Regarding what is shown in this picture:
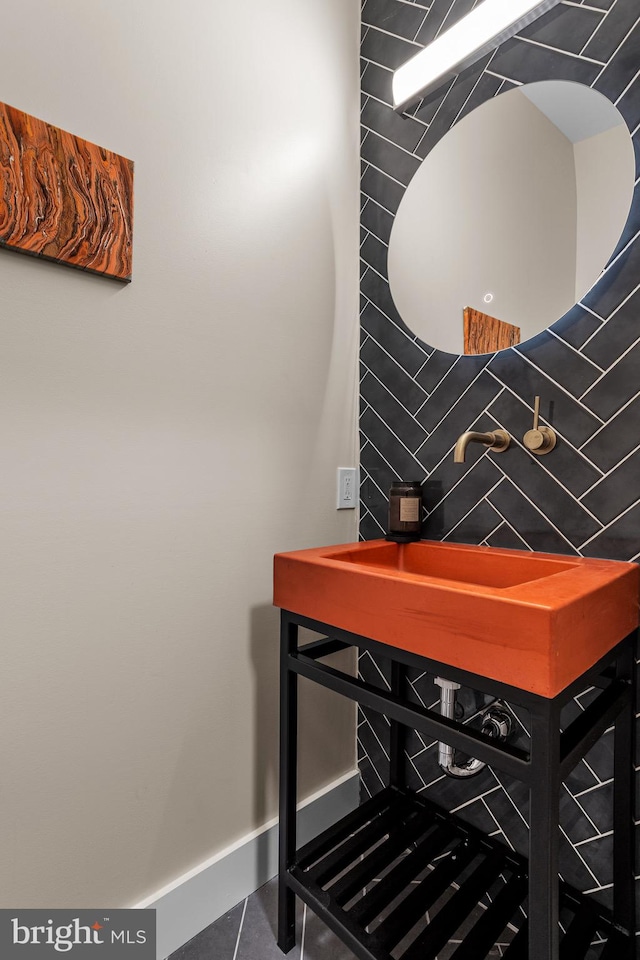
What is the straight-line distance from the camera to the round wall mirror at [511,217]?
3.21ft

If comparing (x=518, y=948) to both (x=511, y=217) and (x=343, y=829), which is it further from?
(x=511, y=217)

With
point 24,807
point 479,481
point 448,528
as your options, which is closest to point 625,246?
point 479,481

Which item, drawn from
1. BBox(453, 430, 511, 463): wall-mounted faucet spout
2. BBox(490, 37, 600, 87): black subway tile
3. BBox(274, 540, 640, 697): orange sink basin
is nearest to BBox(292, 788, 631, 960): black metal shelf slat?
BBox(274, 540, 640, 697): orange sink basin

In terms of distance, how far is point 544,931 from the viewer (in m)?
0.64

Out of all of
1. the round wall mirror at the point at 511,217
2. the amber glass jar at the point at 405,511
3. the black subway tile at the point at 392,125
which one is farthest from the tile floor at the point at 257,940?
the black subway tile at the point at 392,125

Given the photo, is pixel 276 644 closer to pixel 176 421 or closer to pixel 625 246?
pixel 176 421

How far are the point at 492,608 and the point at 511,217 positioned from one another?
0.92 meters

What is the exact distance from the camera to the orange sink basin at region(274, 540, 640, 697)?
64 cm

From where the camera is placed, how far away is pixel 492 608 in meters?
0.67

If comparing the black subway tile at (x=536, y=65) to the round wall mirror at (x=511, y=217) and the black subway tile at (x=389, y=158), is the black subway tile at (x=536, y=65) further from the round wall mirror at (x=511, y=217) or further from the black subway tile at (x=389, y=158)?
the black subway tile at (x=389, y=158)

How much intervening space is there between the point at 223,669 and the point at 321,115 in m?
1.48

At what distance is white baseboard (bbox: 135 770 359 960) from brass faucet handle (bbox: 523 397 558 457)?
1094mm

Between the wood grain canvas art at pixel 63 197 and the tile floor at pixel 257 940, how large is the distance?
139 centimetres

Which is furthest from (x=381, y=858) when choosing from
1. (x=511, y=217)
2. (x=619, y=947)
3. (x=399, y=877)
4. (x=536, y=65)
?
(x=536, y=65)
